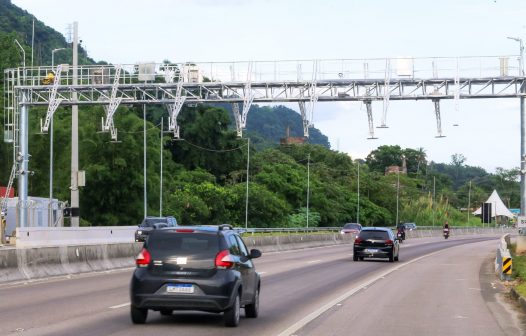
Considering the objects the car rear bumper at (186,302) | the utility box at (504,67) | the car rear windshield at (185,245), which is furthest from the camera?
the utility box at (504,67)

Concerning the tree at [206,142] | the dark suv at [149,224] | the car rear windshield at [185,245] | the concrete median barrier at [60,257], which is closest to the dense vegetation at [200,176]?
the tree at [206,142]

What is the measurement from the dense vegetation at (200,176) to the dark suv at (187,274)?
64644 mm

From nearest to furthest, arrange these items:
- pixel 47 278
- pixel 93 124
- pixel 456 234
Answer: pixel 47 278 → pixel 93 124 → pixel 456 234

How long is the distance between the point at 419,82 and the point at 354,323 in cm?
3160

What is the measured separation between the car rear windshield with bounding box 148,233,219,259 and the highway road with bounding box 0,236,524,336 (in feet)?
3.81

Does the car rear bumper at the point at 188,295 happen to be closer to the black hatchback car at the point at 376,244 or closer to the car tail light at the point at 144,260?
the car tail light at the point at 144,260

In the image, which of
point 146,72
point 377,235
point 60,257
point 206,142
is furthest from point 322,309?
point 206,142

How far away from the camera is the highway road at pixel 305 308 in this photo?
613 inches

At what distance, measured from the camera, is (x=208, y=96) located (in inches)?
1999

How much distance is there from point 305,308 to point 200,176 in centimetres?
9075

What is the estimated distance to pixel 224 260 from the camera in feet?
50.7

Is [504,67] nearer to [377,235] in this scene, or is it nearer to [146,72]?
[377,235]

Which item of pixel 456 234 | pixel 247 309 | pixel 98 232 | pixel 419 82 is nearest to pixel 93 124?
pixel 98 232

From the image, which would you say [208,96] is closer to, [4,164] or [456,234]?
[4,164]
